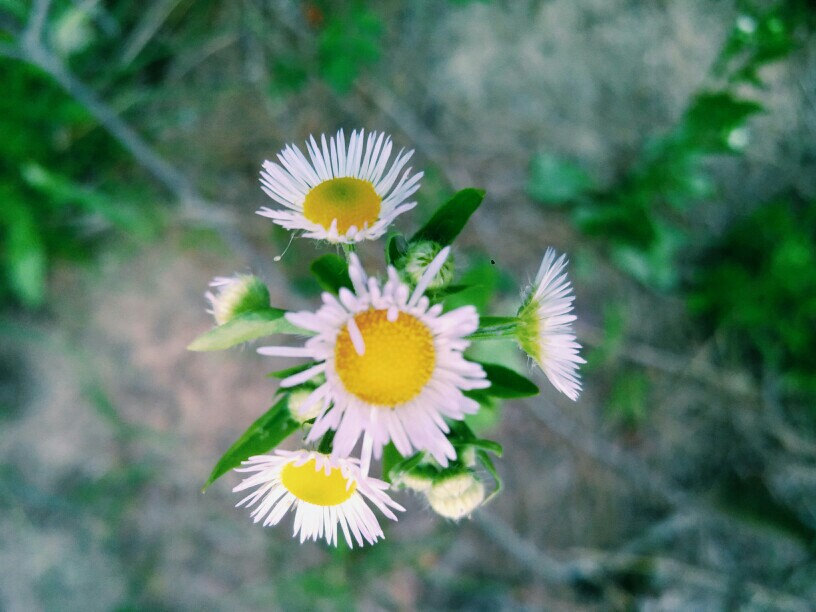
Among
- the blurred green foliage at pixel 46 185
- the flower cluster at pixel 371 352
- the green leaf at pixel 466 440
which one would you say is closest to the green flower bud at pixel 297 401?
the flower cluster at pixel 371 352

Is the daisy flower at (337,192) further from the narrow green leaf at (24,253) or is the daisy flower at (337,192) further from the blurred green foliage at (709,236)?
the narrow green leaf at (24,253)

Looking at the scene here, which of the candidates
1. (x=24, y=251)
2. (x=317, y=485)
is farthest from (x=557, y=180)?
(x=24, y=251)

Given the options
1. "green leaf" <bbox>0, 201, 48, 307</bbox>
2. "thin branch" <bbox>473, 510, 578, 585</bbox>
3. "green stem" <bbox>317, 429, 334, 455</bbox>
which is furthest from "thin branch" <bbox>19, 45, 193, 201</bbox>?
"thin branch" <bbox>473, 510, 578, 585</bbox>

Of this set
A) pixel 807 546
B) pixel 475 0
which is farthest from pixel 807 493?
pixel 475 0

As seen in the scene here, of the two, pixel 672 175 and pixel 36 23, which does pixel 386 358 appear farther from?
pixel 672 175

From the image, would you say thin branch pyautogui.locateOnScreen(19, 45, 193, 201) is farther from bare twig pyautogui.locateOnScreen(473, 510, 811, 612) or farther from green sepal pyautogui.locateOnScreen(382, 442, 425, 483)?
bare twig pyautogui.locateOnScreen(473, 510, 811, 612)

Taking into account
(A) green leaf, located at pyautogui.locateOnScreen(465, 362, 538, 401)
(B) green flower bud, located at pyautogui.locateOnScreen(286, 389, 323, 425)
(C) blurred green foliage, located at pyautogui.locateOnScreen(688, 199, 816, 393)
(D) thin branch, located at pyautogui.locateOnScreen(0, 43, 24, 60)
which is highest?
(C) blurred green foliage, located at pyautogui.locateOnScreen(688, 199, 816, 393)
